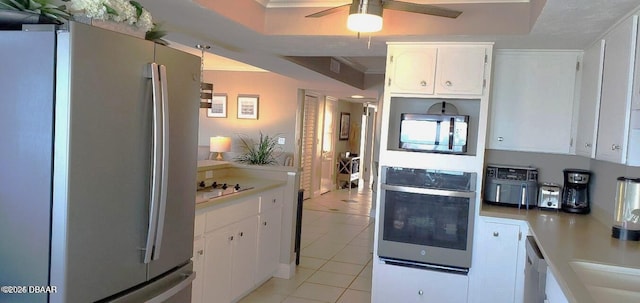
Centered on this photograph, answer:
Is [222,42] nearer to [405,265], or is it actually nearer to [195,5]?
[195,5]

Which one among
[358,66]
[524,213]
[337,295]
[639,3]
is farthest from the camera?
[358,66]

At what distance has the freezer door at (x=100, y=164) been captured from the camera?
156cm

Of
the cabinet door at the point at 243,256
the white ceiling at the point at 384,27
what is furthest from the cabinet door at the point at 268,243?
the white ceiling at the point at 384,27

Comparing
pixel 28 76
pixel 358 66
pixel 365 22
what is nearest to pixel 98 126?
pixel 28 76

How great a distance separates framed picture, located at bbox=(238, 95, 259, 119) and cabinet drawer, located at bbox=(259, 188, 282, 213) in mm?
4099

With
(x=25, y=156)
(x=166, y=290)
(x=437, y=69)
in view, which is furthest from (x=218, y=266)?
(x=437, y=69)

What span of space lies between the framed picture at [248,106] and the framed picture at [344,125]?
2.83 m

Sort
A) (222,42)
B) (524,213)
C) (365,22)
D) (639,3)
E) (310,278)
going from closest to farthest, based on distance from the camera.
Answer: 1. (639,3)
2. (365,22)
3. (524,213)
4. (222,42)
5. (310,278)

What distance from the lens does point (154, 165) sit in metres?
1.86

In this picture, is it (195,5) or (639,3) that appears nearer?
(639,3)

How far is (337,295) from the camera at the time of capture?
159 inches

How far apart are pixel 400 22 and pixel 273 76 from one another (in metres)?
5.26

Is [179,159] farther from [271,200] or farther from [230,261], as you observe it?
[271,200]

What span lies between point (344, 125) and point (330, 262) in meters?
6.17
